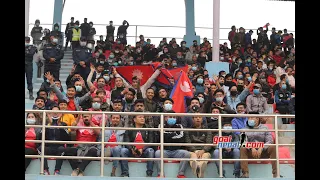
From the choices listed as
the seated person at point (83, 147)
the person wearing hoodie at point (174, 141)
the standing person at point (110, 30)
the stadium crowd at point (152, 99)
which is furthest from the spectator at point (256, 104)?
the standing person at point (110, 30)

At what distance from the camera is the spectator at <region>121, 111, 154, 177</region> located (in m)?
8.10

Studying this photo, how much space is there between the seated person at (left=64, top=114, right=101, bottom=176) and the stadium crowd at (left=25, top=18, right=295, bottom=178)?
15 mm

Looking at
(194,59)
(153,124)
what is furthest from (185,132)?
(194,59)

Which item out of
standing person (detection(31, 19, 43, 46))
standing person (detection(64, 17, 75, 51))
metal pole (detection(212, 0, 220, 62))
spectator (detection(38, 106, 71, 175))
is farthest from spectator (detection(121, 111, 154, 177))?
standing person (detection(64, 17, 75, 51))

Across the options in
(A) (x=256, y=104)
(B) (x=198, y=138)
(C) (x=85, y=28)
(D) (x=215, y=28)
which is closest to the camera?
(B) (x=198, y=138)

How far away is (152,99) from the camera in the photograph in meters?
9.59

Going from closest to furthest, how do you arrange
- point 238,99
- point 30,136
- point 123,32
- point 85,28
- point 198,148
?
point 30,136, point 198,148, point 238,99, point 85,28, point 123,32

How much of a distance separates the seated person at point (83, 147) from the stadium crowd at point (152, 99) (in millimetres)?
15

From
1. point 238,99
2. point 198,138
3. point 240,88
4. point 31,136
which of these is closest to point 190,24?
point 240,88

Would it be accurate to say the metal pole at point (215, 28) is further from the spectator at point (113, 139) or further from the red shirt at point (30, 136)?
the red shirt at point (30, 136)

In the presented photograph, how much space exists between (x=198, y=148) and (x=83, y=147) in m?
1.76

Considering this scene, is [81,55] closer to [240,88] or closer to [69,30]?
[69,30]

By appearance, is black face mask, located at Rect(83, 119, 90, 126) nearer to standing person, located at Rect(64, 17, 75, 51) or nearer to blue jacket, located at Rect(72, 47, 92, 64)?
blue jacket, located at Rect(72, 47, 92, 64)
